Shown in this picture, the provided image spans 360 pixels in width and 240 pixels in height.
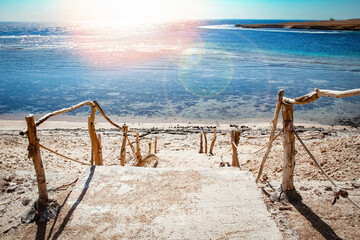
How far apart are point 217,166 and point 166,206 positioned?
3.64 metres

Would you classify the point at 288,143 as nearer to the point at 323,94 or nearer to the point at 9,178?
the point at 323,94

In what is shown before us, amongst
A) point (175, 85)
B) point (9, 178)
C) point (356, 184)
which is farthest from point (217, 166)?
point (175, 85)

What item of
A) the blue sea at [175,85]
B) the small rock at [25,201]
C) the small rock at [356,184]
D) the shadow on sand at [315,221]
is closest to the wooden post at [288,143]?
the shadow on sand at [315,221]

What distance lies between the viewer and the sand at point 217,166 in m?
3.03

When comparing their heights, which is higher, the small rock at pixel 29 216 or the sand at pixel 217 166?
the small rock at pixel 29 216

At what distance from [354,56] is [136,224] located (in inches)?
1680

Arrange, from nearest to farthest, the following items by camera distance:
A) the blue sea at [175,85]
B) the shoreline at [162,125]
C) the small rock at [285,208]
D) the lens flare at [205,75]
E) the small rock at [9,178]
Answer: the small rock at [285,208] < the small rock at [9,178] < the shoreline at [162,125] < the blue sea at [175,85] < the lens flare at [205,75]

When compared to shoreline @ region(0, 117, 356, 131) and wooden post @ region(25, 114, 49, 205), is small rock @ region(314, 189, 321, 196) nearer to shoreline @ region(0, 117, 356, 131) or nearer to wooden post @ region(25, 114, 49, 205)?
wooden post @ region(25, 114, 49, 205)

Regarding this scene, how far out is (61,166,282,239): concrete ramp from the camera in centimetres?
284

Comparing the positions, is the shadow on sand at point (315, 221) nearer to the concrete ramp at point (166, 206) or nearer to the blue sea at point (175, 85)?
the concrete ramp at point (166, 206)

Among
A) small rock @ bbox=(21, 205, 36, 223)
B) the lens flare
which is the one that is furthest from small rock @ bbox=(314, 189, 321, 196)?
the lens flare

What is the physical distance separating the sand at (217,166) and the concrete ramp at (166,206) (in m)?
0.30

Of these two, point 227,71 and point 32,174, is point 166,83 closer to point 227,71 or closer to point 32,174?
point 227,71

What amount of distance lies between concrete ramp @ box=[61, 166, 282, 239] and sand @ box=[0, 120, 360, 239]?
0.30 m
